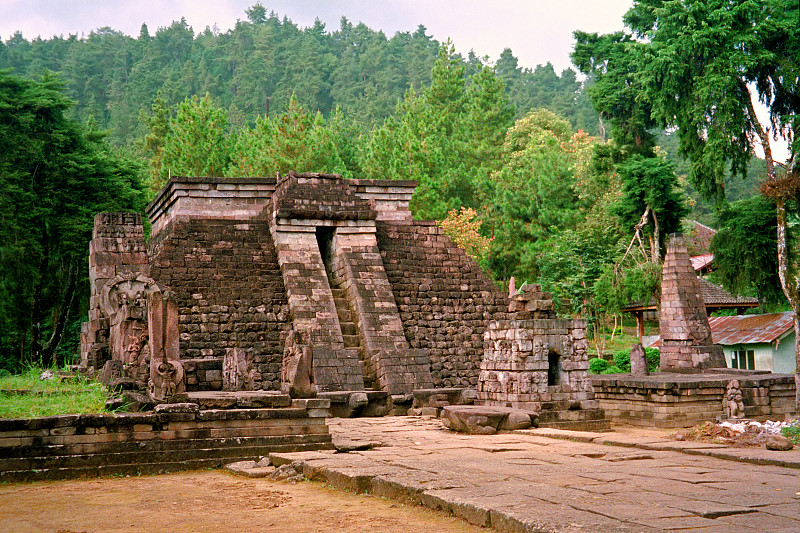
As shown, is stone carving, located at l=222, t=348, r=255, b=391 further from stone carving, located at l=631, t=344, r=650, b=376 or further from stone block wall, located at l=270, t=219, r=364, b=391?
stone carving, located at l=631, t=344, r=650, b=376

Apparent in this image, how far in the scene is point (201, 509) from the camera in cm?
659

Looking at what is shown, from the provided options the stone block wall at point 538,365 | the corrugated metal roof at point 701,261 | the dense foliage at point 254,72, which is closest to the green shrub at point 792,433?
the stone block wall at point 538,365

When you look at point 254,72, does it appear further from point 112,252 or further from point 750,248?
point 112,252

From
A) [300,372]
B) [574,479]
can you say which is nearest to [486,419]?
[300,372]

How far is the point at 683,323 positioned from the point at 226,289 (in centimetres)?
936

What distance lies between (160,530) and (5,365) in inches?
779

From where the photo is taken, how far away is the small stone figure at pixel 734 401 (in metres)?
14.0

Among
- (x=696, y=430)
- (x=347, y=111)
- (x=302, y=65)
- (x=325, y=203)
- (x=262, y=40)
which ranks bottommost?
(x=696, y=430)

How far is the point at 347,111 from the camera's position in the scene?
66.3 m

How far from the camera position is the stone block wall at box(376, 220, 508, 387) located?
16.7 metres

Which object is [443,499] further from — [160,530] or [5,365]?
[5,365]

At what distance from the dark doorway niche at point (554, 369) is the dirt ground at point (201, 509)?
5.60 m

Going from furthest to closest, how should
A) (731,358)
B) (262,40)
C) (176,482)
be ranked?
(262,40), (731,358), (176,482)

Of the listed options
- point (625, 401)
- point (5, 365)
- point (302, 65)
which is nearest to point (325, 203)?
point (625, 401)
